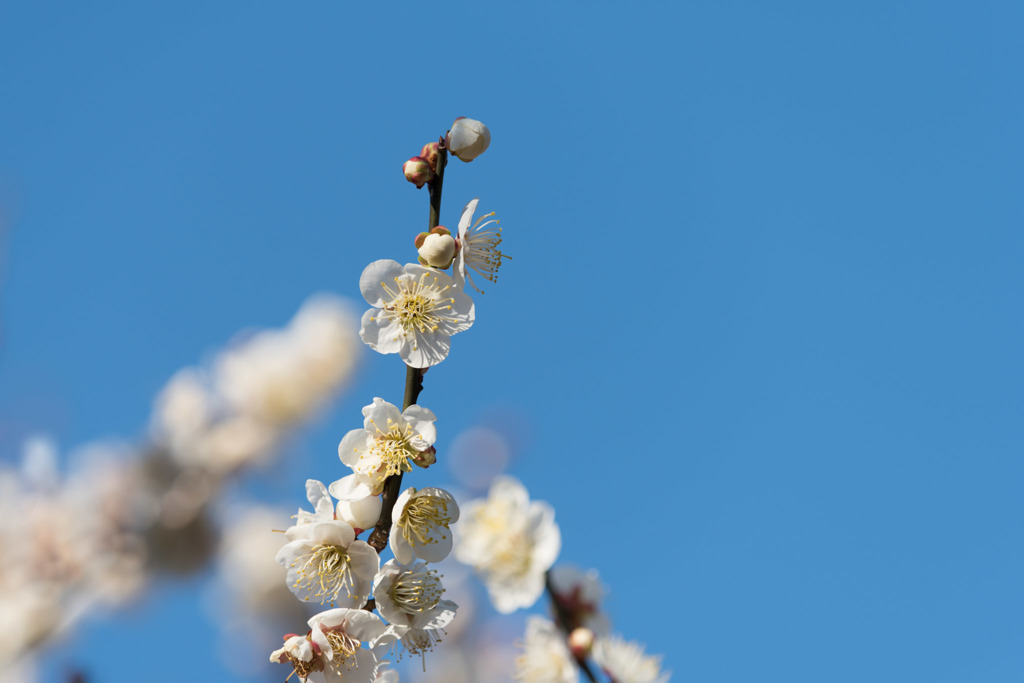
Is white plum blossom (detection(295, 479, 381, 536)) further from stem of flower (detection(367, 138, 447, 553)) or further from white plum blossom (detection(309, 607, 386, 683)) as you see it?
white plum blossom (detection(309, 607, 386, 683))

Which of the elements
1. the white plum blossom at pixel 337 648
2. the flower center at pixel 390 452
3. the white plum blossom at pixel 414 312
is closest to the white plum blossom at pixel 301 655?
the white plum blossom at pixel 337 648

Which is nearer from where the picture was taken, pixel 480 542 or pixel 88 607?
pixel 480 542

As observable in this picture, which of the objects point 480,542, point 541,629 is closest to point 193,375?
point 480,542

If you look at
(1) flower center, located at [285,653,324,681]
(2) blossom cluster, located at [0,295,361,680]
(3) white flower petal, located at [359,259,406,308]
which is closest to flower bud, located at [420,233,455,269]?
(3) white flower petal, located at [359,259,406,308]

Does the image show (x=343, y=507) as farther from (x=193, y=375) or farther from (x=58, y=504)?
(x=193, y=375)

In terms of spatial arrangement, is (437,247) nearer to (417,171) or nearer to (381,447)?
(417,171)

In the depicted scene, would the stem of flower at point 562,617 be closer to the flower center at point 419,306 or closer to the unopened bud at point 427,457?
the unopened bud at point 427,457
